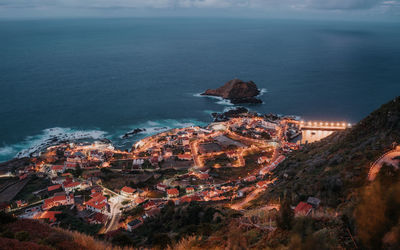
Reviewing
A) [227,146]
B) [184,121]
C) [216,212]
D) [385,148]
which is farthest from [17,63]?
Answer: [385,148]

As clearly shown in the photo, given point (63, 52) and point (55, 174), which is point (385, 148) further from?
point (63, 52)

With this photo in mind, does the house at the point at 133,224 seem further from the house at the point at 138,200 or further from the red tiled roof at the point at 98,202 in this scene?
the red tiled roof at the point at 98,202

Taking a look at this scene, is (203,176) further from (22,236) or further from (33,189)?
(22,236)

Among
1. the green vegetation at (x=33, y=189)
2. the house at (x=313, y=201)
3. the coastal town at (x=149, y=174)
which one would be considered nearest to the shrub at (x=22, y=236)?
the coastal town at (x=149, y=174)

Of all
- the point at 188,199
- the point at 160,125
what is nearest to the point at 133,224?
the point at 188,199

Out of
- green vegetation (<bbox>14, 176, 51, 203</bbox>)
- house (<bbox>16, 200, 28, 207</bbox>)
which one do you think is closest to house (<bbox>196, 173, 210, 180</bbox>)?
green vegetation (<bbox>14, 176, 51, 203</bbox>)

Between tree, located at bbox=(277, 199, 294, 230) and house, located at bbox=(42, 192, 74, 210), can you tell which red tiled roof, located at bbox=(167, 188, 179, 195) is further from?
tree, located at bbox=(277, 199, 294, 230)

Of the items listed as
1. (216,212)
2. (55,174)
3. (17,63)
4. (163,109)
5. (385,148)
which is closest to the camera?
(385,148)
